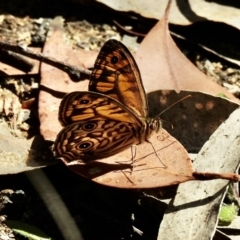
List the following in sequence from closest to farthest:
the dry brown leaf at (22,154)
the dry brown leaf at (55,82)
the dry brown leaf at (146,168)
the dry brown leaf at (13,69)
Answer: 1. the dry brown leaf at (146,168)
2. the dry brown leaf at (22,154)
3. the dry brown leaf at (55,82)
4. the dry brown leaf at (13,69)

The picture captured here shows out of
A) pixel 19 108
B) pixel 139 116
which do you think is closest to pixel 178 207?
pixel 139 116

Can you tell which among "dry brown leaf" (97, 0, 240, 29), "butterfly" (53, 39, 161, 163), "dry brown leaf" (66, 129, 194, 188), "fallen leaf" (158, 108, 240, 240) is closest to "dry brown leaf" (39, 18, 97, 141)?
"butterfly" (53, 39, 161, 163)

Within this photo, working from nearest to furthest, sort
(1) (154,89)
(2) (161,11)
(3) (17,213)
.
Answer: (3) (17,213) → (1) (154,89) → (2) (161,11)

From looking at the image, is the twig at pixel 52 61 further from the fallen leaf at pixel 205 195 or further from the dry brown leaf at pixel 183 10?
the fallen leaf at pixel 205 195

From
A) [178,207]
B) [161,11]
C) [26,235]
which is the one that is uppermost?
[161,11]

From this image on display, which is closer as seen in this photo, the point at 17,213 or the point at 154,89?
the point at 17,213

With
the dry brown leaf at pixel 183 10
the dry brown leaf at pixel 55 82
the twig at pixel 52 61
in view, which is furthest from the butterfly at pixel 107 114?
the dry brown leaf at pixel 183 10

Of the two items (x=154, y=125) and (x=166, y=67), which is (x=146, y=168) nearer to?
(x=154, y=125)

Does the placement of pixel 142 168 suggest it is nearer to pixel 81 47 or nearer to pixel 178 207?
pixel 178 207
